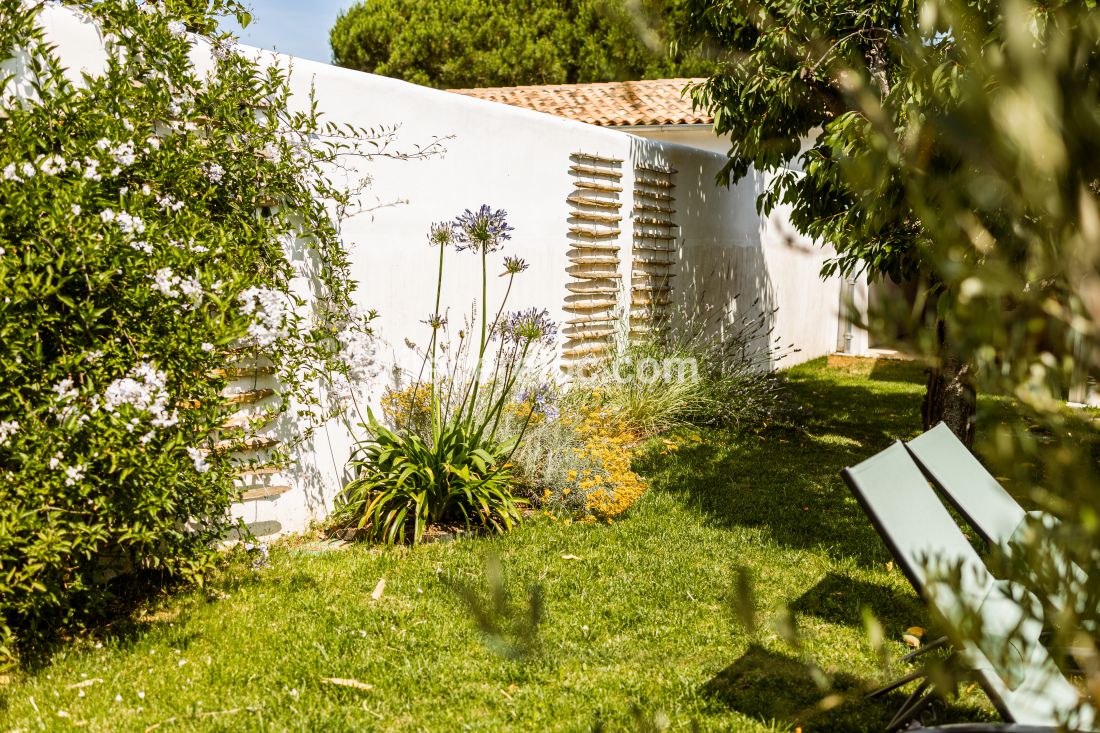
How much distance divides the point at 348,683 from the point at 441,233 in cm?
281

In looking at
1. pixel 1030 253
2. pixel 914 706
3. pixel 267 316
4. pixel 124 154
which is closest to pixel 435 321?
pixel 267 316

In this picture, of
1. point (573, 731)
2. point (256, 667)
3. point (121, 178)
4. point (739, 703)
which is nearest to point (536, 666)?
point (573, 731)

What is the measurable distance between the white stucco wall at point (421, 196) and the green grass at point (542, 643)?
0.85 metres

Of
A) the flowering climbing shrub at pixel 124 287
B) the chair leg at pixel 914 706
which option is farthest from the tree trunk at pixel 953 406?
the flowering climbing shrub at pixel 124 287

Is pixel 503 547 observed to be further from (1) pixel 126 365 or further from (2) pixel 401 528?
(1) pixel 126 365

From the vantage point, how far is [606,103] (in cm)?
1475

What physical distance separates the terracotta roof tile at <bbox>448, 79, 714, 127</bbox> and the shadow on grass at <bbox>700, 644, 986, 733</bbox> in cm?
1020

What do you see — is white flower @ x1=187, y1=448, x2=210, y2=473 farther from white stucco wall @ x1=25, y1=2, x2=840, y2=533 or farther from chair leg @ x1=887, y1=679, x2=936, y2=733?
chair leg @ x1=887, y1=679, x2=936, y2=733

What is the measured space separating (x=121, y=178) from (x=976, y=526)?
4.09 metres

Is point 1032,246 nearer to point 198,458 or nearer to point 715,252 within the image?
point 198,458

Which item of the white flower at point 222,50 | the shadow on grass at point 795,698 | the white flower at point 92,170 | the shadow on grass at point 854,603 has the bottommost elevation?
the shadow on grass at point 795,698

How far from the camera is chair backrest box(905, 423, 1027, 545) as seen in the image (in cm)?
390

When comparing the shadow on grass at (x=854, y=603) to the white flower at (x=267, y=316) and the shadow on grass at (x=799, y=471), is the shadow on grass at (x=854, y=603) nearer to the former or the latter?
the shadow on grass at (x=799, y=471)

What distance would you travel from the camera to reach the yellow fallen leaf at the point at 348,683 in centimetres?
344
